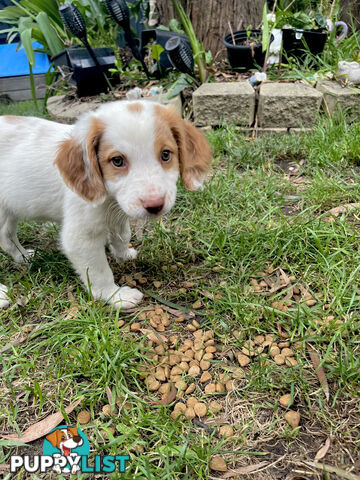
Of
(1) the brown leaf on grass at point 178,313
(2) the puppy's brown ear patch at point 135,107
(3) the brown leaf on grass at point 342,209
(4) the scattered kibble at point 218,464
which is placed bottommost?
(1) the brown leaf on grass at point 178,313

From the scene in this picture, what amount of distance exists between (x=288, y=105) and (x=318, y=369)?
326 cm

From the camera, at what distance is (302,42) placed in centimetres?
473

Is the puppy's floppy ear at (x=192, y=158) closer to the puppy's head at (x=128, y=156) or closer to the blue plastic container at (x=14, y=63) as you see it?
the puppy's head at (x=128, y=156)

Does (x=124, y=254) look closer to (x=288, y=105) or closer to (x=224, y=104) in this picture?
(x=224, y=104)

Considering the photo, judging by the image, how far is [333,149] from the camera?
340 centimetres

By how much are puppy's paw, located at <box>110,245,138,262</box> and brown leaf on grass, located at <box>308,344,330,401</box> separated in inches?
56.0

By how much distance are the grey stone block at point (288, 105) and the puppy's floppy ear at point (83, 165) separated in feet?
9.36

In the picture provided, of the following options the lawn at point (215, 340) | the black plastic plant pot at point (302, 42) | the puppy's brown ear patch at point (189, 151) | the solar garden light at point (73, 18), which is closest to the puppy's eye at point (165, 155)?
the puppy's brown ear patch at point (189, 151)

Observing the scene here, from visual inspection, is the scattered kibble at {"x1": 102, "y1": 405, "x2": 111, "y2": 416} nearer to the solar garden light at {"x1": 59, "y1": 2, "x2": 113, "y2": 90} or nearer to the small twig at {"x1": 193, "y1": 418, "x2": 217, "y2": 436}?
the small twig at {"x1": 193, "y1": 418, "x2": 217, "y2": 436}

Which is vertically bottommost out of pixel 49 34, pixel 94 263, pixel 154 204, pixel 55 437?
pixel 55 437

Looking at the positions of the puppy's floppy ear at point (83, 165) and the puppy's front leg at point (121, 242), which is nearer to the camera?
the puppy's floppy ear at point (83, 165)

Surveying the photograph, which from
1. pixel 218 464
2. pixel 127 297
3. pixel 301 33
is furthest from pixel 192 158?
pixel 301 33

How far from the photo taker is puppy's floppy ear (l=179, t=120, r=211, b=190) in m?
2.10

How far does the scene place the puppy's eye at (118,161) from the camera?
183cm
